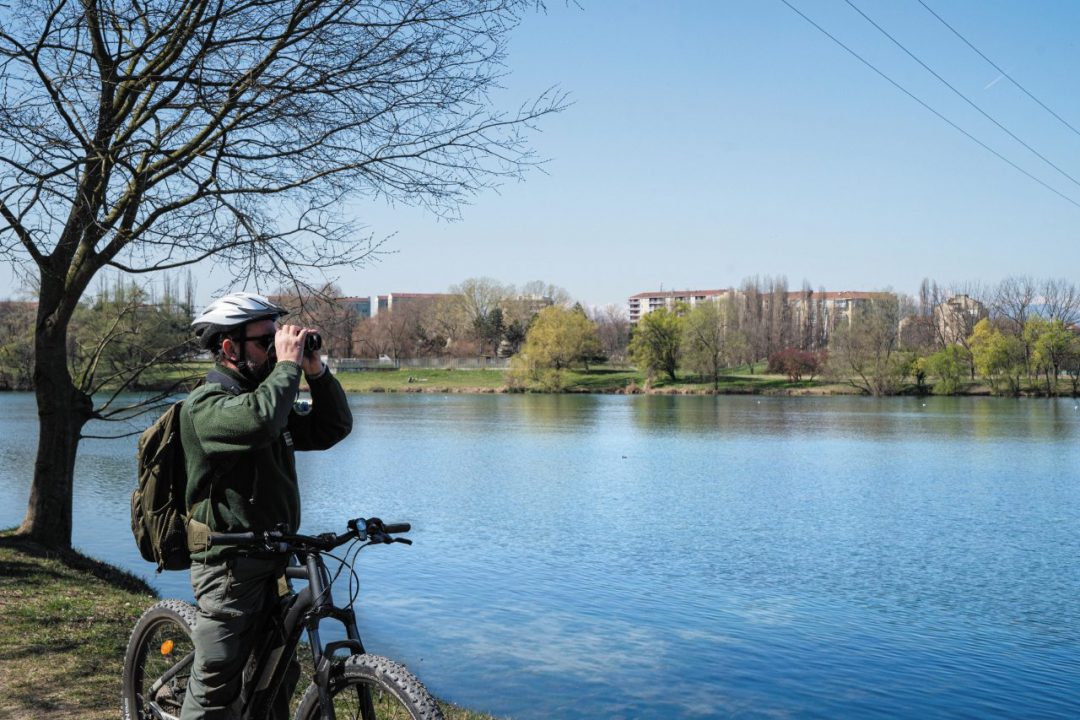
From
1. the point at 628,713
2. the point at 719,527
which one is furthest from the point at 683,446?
the point at 628,713

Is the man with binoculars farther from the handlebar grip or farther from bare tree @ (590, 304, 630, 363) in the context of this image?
bare tree @ (590, 304, 630, 363)

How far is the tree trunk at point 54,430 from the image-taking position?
10.0 meters

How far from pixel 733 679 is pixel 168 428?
26.1ft

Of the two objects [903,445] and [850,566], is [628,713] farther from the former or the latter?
[903,445]

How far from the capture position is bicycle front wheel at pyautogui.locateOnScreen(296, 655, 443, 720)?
2.94m

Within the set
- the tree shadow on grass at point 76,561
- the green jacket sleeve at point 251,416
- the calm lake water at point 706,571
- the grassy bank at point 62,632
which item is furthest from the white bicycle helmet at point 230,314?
the tree shadow on grass at point 76,561

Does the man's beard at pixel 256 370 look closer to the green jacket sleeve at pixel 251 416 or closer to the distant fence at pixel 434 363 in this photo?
the green jacket sleeve at pixel 251 416

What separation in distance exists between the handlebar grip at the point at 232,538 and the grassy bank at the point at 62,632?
2590mm

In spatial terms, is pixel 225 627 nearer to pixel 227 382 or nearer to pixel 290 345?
pixel 227 382

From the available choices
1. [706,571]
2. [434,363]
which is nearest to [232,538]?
[706,571]

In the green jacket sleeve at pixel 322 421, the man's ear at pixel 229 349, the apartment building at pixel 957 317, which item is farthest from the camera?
the apartment building at pixel 957 317

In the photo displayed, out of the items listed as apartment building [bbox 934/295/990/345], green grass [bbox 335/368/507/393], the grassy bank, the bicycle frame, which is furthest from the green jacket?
apartment building [bbox 934/295/990/345]

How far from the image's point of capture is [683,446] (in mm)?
37469

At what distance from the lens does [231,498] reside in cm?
345
